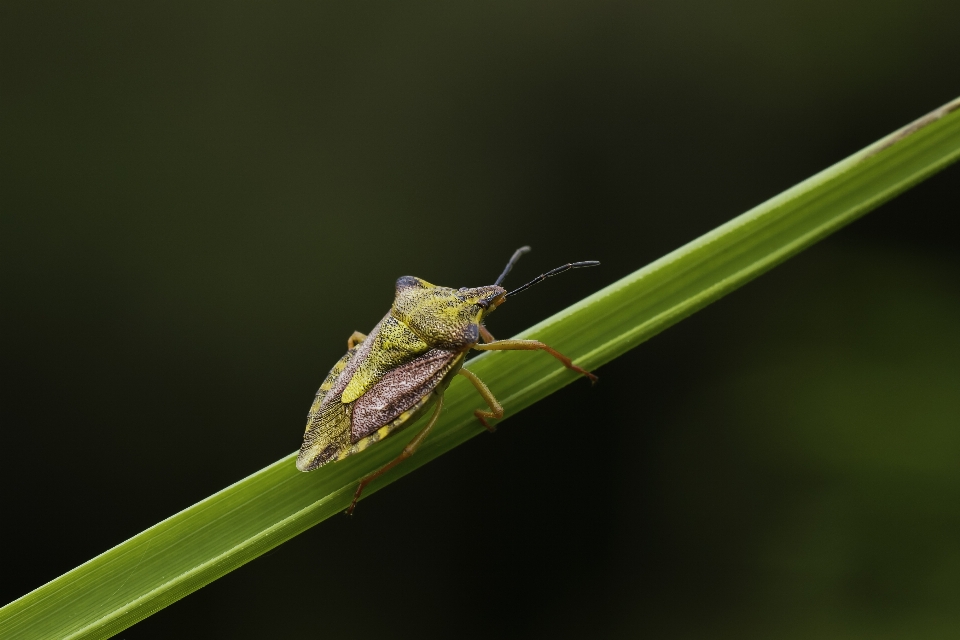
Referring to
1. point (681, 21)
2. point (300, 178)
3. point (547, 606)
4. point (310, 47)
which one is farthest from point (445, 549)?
point (681, 21)

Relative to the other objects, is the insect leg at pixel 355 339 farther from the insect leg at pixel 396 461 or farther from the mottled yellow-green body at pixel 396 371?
the insect leg at pixel 396 461

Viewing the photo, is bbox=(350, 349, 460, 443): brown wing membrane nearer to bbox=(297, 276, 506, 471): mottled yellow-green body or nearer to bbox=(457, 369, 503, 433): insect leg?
bbox=(297, 276, 506, 471): mottled yellow-green body

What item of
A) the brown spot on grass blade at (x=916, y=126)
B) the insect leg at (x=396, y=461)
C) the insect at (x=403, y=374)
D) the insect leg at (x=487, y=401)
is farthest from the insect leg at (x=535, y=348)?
the brown spot on grass blade at (x=916, y=126)

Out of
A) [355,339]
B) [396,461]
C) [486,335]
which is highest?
[355,339]

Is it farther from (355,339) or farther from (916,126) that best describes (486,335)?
(916,126)

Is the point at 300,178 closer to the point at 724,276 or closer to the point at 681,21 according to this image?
the point at 681,21

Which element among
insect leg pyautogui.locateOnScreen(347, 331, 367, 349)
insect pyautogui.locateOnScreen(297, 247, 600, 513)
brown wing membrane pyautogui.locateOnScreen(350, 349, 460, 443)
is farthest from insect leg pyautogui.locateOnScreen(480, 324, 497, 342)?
insect leg pyautogui.locateOnScreen(347, 331, 367, 349)

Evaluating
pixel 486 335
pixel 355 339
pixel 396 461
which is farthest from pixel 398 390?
pixel 355 339
